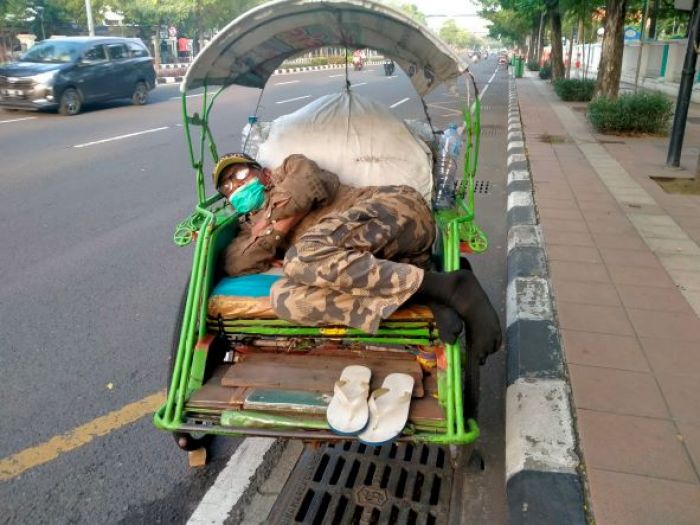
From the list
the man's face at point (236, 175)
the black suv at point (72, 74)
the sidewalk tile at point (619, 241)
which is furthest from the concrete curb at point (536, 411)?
the black suv at point (72, 74)

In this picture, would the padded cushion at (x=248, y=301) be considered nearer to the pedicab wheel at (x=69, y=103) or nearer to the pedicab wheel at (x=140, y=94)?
the pedicab wheel at (x=69, y=103)

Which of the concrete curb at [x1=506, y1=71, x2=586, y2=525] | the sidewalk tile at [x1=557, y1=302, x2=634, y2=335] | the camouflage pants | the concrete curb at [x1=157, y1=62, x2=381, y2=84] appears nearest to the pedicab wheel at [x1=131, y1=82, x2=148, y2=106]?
the concrete curb at [x1=157, y1=62, x2=381, y2=84]

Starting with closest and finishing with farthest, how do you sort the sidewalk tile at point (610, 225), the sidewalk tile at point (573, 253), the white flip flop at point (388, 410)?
the white flip flop at point (388, 410)
the sidewalk tile at point (573, 253)
the sidewalk tile at point (610, 225)

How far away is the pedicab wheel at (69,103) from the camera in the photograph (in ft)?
44.1

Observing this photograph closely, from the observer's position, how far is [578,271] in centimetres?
440

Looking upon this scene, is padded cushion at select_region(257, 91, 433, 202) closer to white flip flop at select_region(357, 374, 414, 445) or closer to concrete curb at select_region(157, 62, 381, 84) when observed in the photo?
white flip flop at select_region(357, 374, 414, 445)

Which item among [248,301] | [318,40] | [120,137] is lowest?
[120,137]

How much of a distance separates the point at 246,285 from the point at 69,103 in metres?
13.0

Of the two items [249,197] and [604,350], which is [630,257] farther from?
[249,197]

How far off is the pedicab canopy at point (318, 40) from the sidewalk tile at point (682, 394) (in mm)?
1796

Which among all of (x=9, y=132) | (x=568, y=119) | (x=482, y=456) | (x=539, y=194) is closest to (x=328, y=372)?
(x=482, y=456)

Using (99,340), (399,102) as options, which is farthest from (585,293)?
(399,102)

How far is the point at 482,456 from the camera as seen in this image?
265 centimetres

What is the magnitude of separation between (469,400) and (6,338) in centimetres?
277
